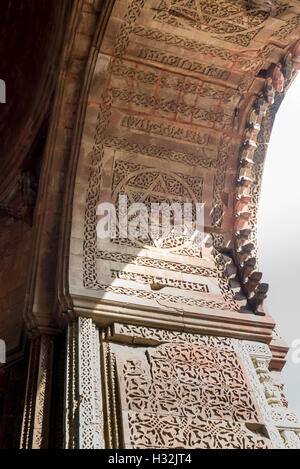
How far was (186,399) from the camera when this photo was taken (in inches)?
161

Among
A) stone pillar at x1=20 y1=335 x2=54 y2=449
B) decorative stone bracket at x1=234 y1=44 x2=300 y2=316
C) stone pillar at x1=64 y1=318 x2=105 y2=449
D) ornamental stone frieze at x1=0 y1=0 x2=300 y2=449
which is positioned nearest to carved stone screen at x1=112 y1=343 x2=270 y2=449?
ornamental stone frieze at x1=0 y1=0 x2=300 y2=449

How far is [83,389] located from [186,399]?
744 mm

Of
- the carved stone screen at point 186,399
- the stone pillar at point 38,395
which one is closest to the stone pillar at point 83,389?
the carved stone screen at point 186,399

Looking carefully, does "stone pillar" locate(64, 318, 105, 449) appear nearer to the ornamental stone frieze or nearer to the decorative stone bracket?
the ornamental stone frieze

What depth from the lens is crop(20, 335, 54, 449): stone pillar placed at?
13.0ft

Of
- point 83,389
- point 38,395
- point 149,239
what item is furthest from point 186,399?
point 149,239

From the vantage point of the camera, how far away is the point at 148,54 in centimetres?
515

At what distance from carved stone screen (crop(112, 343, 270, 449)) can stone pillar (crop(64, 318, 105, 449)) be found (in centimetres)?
16

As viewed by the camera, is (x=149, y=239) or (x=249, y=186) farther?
(x=249, y=186)

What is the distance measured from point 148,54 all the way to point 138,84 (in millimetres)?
279

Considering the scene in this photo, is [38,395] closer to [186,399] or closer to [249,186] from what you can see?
[186,399]

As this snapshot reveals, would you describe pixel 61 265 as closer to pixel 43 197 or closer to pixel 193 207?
pixel 43 197

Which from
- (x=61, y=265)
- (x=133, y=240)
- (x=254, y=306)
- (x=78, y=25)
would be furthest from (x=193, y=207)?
(x=78, y=25)

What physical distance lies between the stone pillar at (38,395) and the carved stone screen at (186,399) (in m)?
0.54
